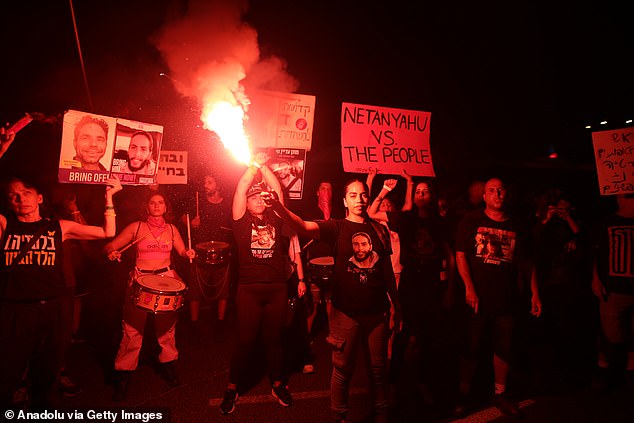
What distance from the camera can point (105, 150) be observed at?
5.57 meters

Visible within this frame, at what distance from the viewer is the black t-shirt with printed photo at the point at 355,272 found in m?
3.97

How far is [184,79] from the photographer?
6.07 meters

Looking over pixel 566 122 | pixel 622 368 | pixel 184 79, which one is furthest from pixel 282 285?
pixel 566 122

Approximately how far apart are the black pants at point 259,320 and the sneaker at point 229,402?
12 centimetres

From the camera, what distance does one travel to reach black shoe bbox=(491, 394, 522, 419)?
4508mm

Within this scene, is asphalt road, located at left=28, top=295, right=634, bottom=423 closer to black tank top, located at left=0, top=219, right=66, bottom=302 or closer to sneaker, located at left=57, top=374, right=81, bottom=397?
sneaker, located at left=57, top=374, right=81, bottom=397

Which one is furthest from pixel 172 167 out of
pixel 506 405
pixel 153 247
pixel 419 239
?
pixel 506 405

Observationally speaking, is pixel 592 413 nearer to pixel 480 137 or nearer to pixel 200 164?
pixel 200 164

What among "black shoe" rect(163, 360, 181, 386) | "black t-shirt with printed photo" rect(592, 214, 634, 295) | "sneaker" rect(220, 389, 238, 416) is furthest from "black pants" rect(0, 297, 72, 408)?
"black t-shirt with printed photo" rect(592, 214, 634, 295)

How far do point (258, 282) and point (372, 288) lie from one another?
4.40 ft

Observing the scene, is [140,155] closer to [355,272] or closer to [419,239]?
[355,272]

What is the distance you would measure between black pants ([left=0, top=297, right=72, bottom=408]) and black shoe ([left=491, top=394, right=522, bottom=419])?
15.3 ft

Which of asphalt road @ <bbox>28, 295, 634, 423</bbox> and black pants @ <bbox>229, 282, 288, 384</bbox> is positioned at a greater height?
black pants @ <bbox>229, 282, 288, 384</bbox>

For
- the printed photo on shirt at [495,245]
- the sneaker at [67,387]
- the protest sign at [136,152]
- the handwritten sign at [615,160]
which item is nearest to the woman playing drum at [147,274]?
the sneaker at [67,387]
